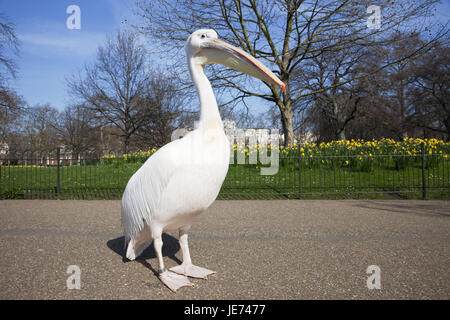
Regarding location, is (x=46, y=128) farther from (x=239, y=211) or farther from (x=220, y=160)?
(x=220, y=160)

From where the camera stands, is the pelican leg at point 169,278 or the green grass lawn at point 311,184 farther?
the green grass lawn at point 311,184

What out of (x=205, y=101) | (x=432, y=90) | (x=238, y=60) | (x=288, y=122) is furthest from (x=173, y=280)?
(x=432, y=90)

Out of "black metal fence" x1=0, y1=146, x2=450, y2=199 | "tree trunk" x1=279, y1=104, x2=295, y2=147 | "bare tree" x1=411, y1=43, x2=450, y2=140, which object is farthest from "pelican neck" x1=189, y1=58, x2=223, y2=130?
"bare tree" x1=411, y1=43, x2=450, y2=140

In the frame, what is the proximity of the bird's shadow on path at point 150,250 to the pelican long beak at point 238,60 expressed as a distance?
217cm

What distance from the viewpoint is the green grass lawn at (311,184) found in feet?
26.2

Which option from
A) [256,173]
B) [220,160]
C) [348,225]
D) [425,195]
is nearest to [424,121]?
[425,195]

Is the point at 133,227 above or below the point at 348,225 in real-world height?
above

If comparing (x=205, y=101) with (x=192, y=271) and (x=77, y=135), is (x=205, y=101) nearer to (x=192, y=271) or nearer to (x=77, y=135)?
(x=192, y=271)

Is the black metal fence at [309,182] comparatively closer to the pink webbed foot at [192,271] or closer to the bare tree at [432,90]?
the pink webbed foot at [192,271]

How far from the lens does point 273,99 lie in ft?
40.7

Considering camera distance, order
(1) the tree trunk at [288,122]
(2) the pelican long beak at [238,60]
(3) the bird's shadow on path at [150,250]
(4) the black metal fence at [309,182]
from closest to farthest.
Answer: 1. (2) the pelican long beak at [238,60]
2. (3) the bird's shadow on path at [150,250]
3. (4) the black metal fence at [309,182]
4. (1) the tree trunk at [288,122]

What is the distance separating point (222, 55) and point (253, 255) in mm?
2289

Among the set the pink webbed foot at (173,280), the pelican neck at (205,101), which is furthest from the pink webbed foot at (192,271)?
the pelican neck at (205,101)
